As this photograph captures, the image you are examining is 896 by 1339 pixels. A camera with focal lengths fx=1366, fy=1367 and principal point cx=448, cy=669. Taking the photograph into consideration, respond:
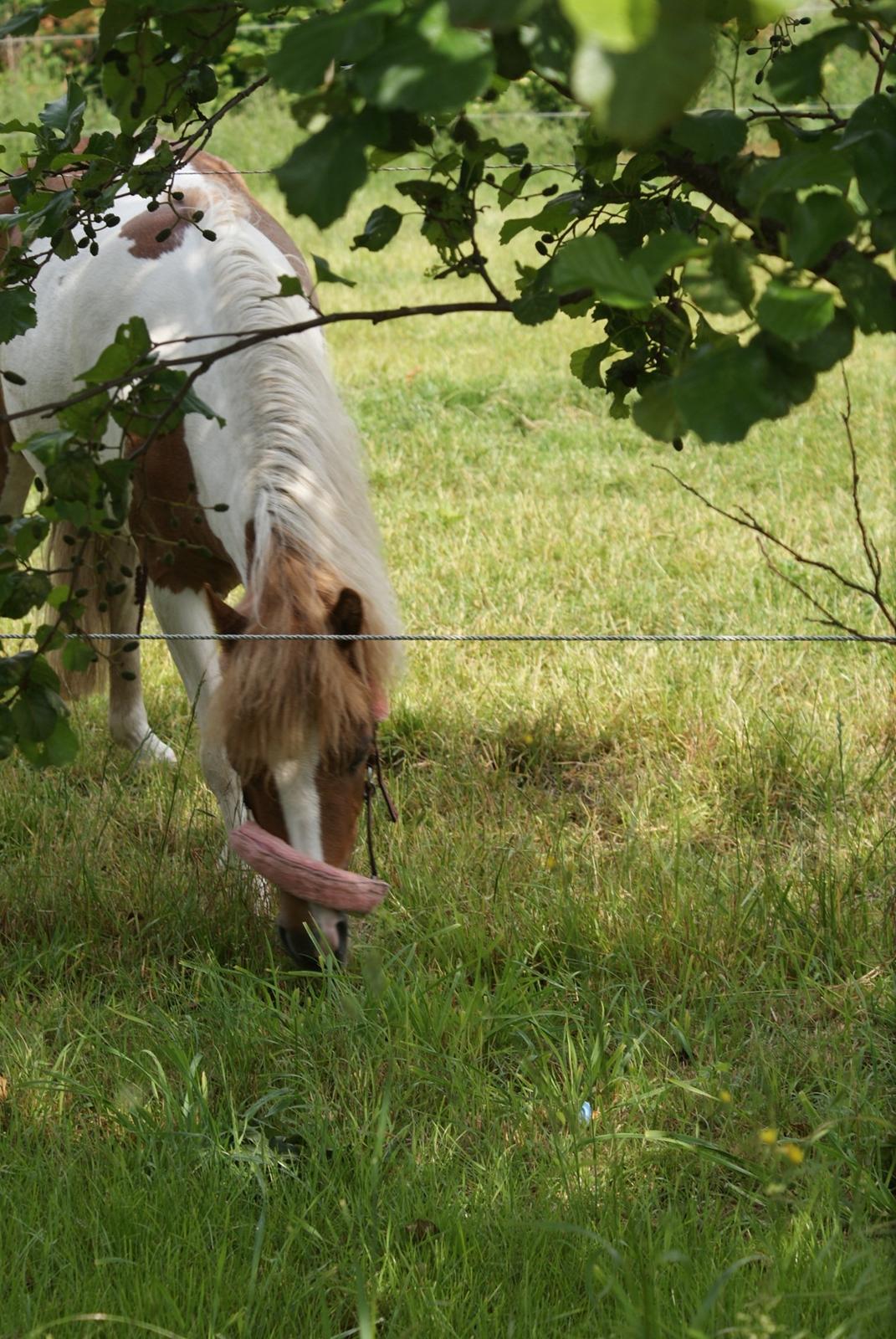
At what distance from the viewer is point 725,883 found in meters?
3.06

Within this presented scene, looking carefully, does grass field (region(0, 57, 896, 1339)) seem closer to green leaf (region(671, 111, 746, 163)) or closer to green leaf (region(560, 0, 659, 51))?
green leaf (region(671, 111, 746, 163))

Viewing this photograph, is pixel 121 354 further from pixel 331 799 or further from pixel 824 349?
pixel 331 799

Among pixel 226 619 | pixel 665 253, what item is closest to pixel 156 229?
pixel 226 619

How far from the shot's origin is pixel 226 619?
273cm

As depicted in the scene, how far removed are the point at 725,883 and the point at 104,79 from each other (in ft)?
7.00

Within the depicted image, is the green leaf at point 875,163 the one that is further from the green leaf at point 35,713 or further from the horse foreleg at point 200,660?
the horse foreleg at point 200,660

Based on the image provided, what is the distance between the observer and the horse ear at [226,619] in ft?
8.86

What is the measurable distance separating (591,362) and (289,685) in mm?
862

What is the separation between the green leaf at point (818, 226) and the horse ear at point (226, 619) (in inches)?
67.7

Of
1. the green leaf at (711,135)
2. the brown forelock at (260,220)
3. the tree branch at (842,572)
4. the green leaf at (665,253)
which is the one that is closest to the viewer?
the green leaf at (665,253)

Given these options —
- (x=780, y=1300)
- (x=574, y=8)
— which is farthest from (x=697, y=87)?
(x=780, y=1300)

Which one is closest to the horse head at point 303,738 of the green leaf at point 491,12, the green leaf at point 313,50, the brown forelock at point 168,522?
the brown forelock at point 168,522

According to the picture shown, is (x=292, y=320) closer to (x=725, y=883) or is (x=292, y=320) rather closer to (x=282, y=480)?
(x=282, y=480)

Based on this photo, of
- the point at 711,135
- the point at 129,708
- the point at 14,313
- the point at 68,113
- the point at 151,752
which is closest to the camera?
the point at 711,135
